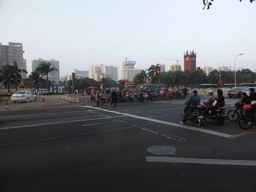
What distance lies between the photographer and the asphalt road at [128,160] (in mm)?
3643

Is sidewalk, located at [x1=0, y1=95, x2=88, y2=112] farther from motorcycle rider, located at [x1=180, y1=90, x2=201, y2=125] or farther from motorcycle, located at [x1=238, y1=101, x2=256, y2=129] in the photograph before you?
motorcycle, located at [x1=238, y1=101, x2=256, y2=129]

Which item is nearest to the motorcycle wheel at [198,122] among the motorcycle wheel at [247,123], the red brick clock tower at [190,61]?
the motorcycle wheel at [247,123]

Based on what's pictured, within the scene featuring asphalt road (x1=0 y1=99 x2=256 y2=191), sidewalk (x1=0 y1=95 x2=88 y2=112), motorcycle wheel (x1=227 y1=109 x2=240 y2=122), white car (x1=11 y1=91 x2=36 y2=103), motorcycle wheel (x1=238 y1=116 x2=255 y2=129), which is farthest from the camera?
white car (x1=11 y1=91 x2=36 y2=103)

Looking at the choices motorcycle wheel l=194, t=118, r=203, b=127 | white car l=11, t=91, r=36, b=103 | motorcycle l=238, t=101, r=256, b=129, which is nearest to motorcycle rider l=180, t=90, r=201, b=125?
motorcycle wheel l=194, t=118, r=203, b=127

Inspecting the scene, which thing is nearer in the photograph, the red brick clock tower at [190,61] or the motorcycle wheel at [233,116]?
the motorcycle wheel at [233,116]

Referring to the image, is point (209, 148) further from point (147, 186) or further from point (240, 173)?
point (147, 186)

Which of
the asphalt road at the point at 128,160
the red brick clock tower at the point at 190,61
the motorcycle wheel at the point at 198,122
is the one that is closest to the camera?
the asphalt road at the point at 128,160

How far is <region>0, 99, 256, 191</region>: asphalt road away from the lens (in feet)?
12.0

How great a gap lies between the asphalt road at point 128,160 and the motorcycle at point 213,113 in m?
1.43

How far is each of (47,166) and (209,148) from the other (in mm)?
4309

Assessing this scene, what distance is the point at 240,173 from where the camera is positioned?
406 cm

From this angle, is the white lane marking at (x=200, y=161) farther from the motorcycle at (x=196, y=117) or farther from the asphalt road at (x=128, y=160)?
the motorcycle at (x=196, y=117)

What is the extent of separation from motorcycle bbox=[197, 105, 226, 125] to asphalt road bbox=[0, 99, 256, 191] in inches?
56.3

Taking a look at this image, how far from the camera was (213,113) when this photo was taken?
30.0 ft
